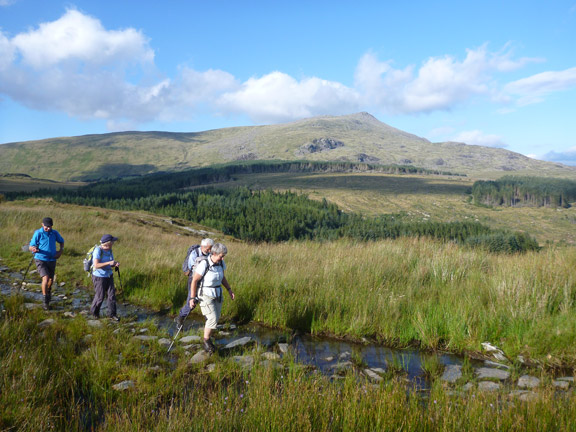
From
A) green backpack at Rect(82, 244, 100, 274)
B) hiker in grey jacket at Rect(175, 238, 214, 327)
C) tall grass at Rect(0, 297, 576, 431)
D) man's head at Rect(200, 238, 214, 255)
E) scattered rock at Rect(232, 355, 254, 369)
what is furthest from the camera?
green backpack at Rect(82, 244, 100, 274)

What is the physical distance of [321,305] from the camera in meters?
6.90

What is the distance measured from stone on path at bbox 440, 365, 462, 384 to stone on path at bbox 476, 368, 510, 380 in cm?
25

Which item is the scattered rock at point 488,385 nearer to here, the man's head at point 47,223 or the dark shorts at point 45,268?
the dark shorts at point 45,268

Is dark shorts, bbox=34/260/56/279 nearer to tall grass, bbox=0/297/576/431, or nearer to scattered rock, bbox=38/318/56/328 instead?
scattered rock, bbox=38/318/56/328

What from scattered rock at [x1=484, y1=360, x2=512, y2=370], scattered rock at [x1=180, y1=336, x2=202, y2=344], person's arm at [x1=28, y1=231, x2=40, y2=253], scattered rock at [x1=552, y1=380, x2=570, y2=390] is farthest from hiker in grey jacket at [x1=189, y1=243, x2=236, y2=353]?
person's arm at [x1=28, y1=231, x2=40, y2=253]

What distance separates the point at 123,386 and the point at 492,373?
16.0ft

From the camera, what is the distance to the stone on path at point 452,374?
14.7 feet

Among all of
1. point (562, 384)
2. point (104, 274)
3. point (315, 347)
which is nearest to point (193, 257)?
point (104, 274)

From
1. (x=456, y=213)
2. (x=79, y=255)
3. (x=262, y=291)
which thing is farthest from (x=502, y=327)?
(x=456, y=213)

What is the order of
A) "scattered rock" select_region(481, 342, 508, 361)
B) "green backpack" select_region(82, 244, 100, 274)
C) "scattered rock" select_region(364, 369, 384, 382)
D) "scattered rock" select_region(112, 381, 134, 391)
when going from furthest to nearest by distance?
1. "green backpack" select_region(82, 244, 100, 274)
2. "scattered rock" select_region(481, 342, 508, 361)
3. "scattered rock" select_region(364, 369, 384, 382)
4. "scattered rock" select_region(112, 381, 134, 391)

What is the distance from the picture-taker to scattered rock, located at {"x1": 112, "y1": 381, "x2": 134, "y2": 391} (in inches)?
159

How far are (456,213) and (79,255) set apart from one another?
137 m

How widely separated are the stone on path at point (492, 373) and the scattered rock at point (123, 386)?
4548 millimetres

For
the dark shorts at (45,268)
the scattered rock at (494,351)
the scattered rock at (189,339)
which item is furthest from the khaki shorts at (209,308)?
the dark shorts at (45,268)
